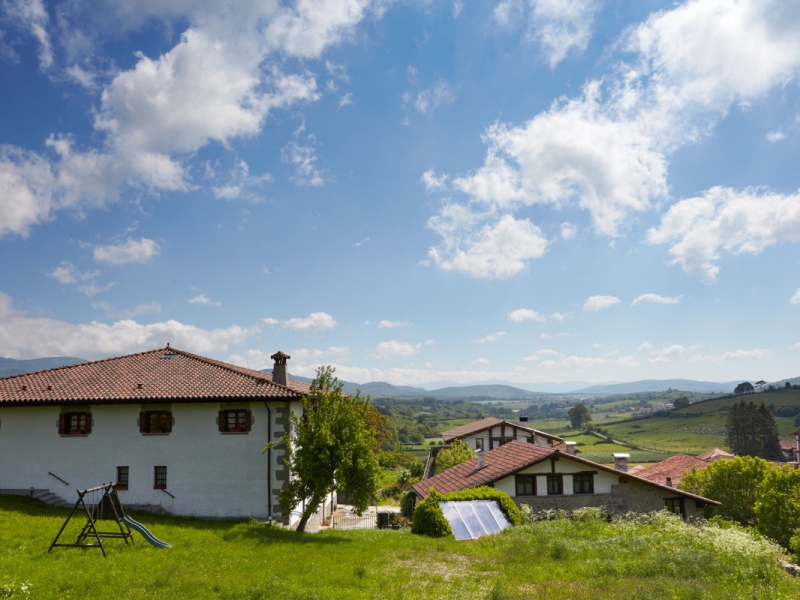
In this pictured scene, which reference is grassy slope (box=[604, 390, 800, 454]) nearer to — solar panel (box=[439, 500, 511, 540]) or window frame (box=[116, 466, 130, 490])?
solar panel (box=[439, 500, 511, 540])

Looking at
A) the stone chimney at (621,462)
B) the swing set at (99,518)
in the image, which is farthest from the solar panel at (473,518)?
the swing set at (99,518)

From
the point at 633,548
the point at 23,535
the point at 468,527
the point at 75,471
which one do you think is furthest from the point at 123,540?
the point at 633,548

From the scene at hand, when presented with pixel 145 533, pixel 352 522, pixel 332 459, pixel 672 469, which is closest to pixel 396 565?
pixel 332 459

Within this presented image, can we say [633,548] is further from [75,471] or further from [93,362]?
[93,362]

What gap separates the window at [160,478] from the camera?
25734 millimetres

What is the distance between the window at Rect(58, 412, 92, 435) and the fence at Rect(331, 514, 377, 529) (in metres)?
15.1

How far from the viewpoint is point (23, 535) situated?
59.8 feet

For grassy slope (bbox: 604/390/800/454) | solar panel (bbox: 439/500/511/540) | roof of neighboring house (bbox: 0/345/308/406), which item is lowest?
grassy slope (bbox: 604/390/800/454)

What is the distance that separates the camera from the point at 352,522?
111 ft

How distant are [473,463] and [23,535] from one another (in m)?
27.0

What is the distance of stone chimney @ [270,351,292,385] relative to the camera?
99.3 feet

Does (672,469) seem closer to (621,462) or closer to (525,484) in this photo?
(621,462)

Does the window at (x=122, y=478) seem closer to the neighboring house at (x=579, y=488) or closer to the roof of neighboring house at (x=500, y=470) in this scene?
the roof of neighboring house at (x=500, y=470)

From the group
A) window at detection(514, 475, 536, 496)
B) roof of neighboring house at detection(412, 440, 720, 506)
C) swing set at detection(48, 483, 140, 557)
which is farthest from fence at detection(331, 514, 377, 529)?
swing set at detection(48, 483, 140, 557)
